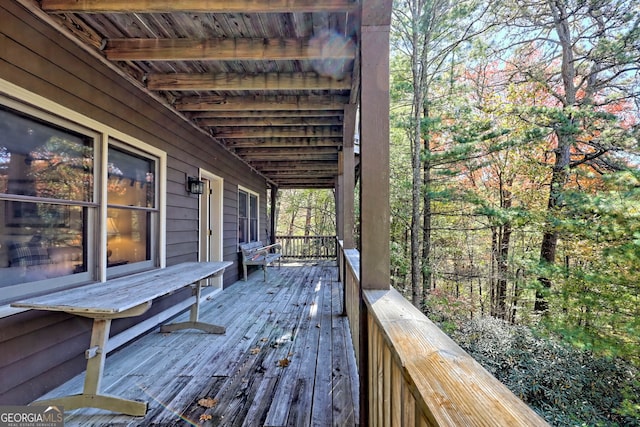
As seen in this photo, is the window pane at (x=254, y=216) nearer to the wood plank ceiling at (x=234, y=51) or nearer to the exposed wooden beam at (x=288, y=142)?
the exposed wooden beam at (x=288, y=142)

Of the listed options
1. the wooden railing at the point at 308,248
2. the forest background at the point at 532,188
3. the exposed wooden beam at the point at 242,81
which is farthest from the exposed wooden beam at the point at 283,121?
the wooden railing at the point at 308,248

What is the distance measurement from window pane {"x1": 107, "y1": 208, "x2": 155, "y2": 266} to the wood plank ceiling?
135 cm

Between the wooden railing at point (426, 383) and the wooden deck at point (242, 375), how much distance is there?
748mm

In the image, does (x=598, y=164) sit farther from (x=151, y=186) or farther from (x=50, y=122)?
(x=50, y=122)

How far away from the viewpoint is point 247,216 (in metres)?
7.16

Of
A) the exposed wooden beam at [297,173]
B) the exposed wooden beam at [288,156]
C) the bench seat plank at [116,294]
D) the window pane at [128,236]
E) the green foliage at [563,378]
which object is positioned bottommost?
the green foliage at [563,378]

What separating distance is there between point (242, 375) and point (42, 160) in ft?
7.15

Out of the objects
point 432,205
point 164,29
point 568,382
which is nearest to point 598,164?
point 432,205

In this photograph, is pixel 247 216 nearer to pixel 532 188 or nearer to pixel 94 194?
pixel 94 194

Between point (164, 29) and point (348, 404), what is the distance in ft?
10.5

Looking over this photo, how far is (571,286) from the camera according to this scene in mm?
4848

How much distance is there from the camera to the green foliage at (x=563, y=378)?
3.68 metres

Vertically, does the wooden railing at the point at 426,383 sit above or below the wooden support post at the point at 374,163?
Answer: below

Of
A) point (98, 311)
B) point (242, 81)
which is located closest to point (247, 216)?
point (242, 81)
